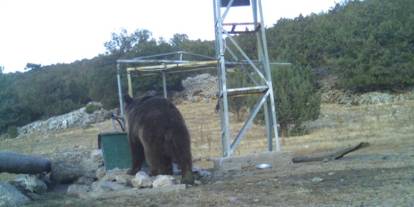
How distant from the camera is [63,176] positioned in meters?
10.7

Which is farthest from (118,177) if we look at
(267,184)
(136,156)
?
(267,184)

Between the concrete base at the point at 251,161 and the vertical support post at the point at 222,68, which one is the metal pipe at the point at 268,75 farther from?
the vertical support post at the point at 222,68

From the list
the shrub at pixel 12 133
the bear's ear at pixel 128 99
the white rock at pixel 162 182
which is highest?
the bear's ear at pixel 128 99

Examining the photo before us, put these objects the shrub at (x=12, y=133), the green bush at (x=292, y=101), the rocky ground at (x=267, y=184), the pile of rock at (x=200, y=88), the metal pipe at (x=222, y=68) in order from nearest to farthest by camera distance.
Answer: the rocky ground at (x=267, y=184) → the metal pipe at (x=222, y=68) → the green bush at (x=292, y=101) → the shrub at (x=12, y=133) → the pile of rock at (x=200, y=88)

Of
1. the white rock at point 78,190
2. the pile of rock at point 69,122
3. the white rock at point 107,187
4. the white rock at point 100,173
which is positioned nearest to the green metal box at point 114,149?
the white rock at point 100,173

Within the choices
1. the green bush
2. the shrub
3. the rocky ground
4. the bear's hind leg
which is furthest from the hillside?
the bear's hind leg

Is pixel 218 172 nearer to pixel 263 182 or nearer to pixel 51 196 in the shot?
pixel 263 182

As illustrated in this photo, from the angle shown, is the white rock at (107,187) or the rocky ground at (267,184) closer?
the rocky ground at (267,184)

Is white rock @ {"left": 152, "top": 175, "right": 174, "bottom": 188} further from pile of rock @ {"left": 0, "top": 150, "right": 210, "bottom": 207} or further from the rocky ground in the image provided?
the rocky ground

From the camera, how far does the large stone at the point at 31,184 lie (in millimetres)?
9445

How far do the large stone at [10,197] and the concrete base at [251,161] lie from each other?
3812mm

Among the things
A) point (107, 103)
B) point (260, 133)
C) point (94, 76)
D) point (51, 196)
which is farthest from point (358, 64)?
point (51, 196)

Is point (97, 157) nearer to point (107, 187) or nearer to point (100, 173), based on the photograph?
point (100, 173)

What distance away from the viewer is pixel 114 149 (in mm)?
10758
